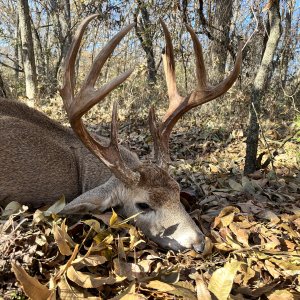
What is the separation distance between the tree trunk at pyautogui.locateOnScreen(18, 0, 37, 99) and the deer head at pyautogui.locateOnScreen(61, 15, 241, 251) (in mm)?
6213

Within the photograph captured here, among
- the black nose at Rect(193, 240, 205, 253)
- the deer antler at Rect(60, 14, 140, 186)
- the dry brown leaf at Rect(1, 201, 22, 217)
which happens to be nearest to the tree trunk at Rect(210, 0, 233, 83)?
the deer antler at Rect(60, 14, 140, 186)

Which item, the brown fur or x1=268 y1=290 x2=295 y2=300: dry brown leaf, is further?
the brown fur

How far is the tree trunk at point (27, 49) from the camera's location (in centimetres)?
948

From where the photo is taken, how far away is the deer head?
318cm

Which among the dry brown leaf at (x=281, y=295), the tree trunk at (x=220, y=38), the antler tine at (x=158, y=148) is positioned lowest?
the dry brown leaf at (x=281, y=295)

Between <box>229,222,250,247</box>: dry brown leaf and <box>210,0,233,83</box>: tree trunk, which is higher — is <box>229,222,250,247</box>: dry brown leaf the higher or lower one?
the lower one

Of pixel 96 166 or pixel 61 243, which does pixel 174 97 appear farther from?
pixel 61 243

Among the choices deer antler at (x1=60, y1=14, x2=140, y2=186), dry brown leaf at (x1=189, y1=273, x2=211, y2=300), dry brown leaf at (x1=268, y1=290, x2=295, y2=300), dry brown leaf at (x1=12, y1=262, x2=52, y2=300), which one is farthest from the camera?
deer antler at (x1=60, y1=14, x2=140, y2=186)

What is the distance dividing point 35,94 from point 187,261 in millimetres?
7294

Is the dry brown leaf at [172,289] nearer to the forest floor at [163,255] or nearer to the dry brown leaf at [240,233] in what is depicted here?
the forest floor at [163,255]

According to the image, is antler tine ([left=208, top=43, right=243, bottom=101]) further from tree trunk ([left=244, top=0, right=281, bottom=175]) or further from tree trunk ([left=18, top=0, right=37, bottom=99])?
tree trunk ([left=18, top=0, right=37, bottom=99])

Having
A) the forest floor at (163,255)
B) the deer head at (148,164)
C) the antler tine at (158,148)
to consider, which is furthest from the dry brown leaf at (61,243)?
the antler tine at (158,148)

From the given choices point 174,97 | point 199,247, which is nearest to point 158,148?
point 174,97

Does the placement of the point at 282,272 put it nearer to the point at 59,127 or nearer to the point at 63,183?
the point at 63,183
